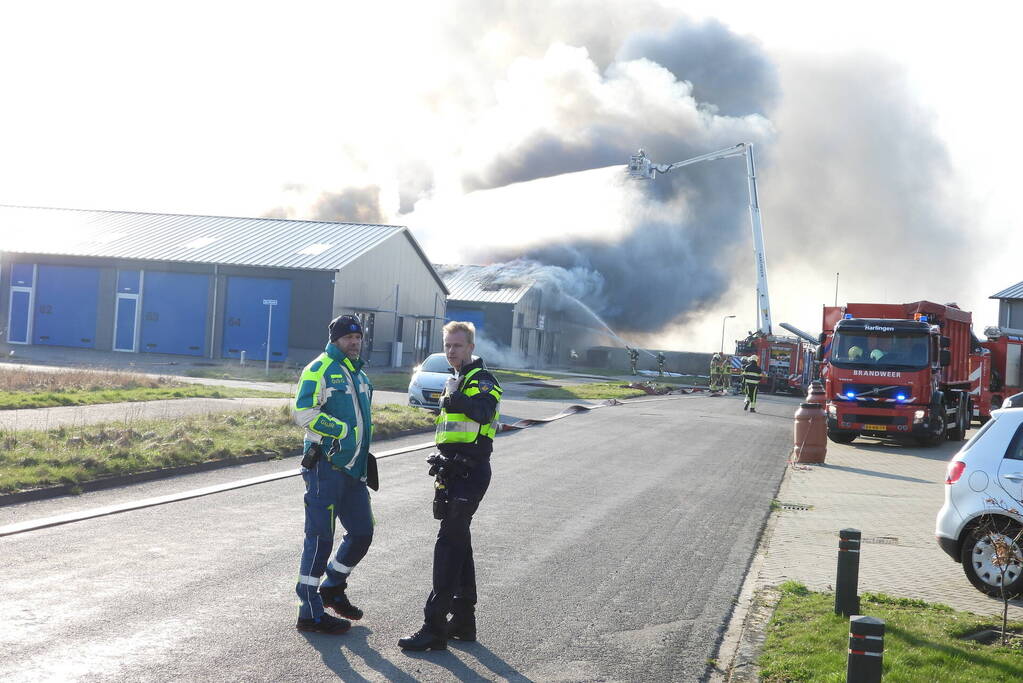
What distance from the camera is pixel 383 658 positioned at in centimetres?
550

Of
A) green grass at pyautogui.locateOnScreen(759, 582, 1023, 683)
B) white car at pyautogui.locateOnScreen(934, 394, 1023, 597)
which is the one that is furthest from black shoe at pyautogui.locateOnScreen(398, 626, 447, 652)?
white car at pyautogui.locateOnScreen(934, 394, 1023, 597)

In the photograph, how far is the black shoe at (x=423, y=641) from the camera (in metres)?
5.64

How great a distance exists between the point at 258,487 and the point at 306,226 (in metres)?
36.6

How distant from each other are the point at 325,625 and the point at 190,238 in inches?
1650

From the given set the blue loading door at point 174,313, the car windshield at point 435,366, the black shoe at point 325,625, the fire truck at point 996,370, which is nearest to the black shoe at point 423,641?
the black shoe at point 325,625

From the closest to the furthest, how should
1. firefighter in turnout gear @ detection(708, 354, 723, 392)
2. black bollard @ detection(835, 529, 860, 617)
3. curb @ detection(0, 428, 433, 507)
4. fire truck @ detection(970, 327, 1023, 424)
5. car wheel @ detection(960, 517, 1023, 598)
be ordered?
1. black bollard @ detection(835, 529, 860, 617)
2. car wheel @ detection(960, 517, 1023, 598)
3. curb @ detection(0, 428, 433, 507)
4. fire truck @ detection(970, 327, 1023, 424)
5. firefighter in turnout gear @ detection(708, 354, 723, 392)

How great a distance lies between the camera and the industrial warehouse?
4062 centimetres

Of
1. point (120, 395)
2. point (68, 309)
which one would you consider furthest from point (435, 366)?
point (68, 309)

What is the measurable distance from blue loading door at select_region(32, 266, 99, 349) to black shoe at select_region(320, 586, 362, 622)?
39.5 meters

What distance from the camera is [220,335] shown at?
41031mm

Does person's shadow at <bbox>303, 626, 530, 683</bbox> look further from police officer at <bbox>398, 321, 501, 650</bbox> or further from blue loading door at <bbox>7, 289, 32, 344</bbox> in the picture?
blue loading door at <bbox>7, 289, 32, 344</bbox>

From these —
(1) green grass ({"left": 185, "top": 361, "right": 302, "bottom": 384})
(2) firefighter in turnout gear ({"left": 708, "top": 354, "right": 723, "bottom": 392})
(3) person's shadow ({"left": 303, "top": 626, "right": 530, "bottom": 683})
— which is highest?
(2) firefighter in turnout gear ({"left": 708, "top": 354, "right": 723, "bottom": 392})

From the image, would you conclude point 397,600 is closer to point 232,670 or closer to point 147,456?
point 232,670

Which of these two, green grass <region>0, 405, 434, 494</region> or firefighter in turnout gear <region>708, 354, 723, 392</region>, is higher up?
firefighter in turnout gear <region>708, 354, 723, 392</region>
